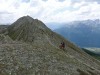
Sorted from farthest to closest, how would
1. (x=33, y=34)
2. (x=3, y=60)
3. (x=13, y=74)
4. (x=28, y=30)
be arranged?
(x=28, y=30) → (x=33, y=34) → (x=3, y=60) → (x=13, y=74)

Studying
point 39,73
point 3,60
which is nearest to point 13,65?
point 3,60

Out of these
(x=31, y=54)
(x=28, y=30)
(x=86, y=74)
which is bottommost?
(x=86, y=74)

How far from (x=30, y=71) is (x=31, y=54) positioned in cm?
903

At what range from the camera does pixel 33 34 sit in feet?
435

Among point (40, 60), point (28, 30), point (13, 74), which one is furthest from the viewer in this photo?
point (28, 30)

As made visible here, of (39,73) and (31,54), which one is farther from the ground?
(31,54)

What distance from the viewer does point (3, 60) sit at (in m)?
60.5

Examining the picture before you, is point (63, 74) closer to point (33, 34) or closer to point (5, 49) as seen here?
point (5, 49)

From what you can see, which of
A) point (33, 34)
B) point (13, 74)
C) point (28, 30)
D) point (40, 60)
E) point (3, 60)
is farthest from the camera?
point (28, 30)

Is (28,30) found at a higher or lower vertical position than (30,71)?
higher

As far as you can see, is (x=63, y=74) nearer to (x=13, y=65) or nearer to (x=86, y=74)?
(x=86, y=74)

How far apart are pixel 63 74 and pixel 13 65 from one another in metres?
13.2

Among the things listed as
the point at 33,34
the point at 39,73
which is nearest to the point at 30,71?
the point at 39,73

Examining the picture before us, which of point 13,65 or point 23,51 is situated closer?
point 13,65
